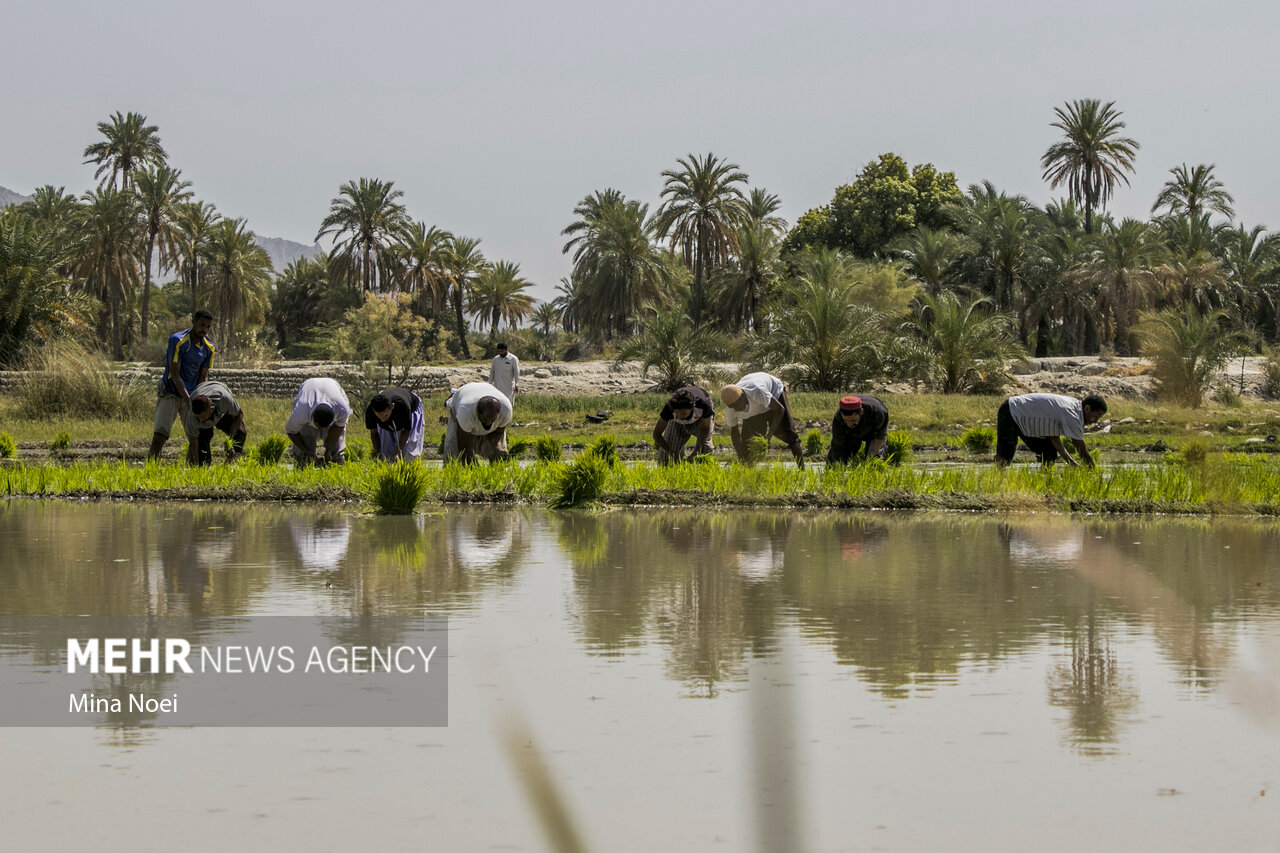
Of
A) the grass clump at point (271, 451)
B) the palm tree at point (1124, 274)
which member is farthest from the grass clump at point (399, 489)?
the palm tree at point (1124, 274)

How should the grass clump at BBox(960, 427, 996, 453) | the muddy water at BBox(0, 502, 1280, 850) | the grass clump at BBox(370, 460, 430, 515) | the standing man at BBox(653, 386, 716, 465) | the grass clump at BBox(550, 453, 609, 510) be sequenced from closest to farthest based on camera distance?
1. the muddy water at BBox(0, 502, 1280, 850)
2. the grass clump at BBox(370, 460, 430, 515)
3. the grass clump at BBox(550, 453, 609, 510)
4. the standing man at BBox(653, 386, 716, 465)
5. the grass clump at BBox(960, 427, 996, 453)

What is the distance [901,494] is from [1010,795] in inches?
311

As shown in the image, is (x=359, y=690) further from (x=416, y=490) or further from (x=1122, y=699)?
(x=416, y=490)

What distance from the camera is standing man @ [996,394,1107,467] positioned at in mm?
12352

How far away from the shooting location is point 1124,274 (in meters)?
44.4

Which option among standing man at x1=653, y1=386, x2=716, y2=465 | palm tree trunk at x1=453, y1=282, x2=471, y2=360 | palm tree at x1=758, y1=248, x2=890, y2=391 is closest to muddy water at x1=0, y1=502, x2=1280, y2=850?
standing man at x1=653, y1=386, x2=716, y2=465

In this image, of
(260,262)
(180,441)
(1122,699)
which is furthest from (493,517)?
(260,262)

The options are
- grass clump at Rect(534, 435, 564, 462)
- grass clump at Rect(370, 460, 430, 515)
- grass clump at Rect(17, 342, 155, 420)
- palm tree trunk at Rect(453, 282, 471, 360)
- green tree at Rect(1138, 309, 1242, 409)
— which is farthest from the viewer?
palm tree trunk at Rect(453, 282, 471, 360)

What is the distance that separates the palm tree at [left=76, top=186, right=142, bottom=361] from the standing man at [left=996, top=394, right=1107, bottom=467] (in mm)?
46727

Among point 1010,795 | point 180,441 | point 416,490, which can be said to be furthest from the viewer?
point 180,441

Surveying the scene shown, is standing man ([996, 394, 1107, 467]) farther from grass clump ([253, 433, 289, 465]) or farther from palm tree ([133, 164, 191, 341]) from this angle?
palm tree ([133, 164, 191, 341])

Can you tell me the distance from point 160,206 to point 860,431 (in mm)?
47498

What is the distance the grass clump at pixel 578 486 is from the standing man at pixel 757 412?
5.49 ft

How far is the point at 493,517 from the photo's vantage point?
11.0m
